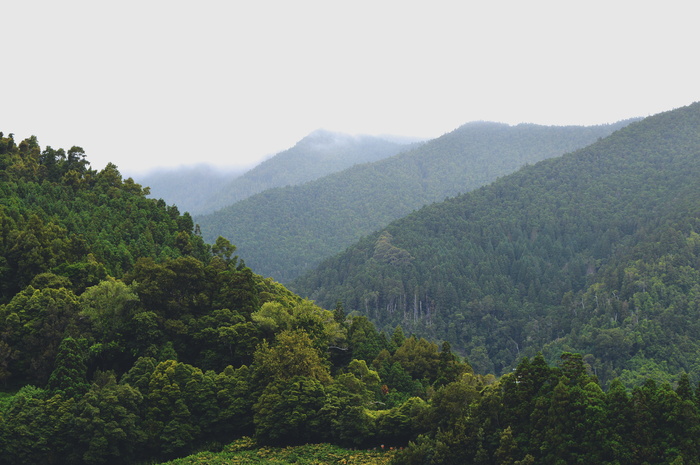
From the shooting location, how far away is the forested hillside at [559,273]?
11044 cm

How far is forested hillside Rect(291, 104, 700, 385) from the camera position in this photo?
110m

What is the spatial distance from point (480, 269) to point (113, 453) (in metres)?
137

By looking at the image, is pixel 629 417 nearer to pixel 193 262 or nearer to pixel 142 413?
pixel 142 413

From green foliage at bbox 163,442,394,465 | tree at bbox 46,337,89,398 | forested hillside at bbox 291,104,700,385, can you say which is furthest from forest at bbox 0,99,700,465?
forested hillside at bbox 291,104,700,385

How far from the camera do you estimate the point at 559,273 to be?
165 m

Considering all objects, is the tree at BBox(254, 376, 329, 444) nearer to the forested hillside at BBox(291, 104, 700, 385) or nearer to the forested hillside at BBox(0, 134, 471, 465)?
the forested hillside at BBox(0, 134, 471, 465)

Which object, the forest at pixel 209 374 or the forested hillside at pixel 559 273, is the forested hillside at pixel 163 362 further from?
the forested hillside at pixel 559 273

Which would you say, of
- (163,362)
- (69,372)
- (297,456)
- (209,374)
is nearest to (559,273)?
(209,374)

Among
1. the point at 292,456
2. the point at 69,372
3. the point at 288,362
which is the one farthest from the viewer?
the point at 288,362

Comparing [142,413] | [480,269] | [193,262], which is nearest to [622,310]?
[480,269]

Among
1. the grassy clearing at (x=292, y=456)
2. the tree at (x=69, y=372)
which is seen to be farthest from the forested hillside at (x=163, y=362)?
the grassy clearing at (x=292, y=456)

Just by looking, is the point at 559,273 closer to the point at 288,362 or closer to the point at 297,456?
the point at 288,362

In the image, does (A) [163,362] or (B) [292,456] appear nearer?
(B) [292,456]

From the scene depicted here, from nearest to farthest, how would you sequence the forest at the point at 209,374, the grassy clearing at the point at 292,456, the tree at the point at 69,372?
the forest at the point at 209,374
the grassy clearing at the point at 292,456
the tree at the point at 69,372
